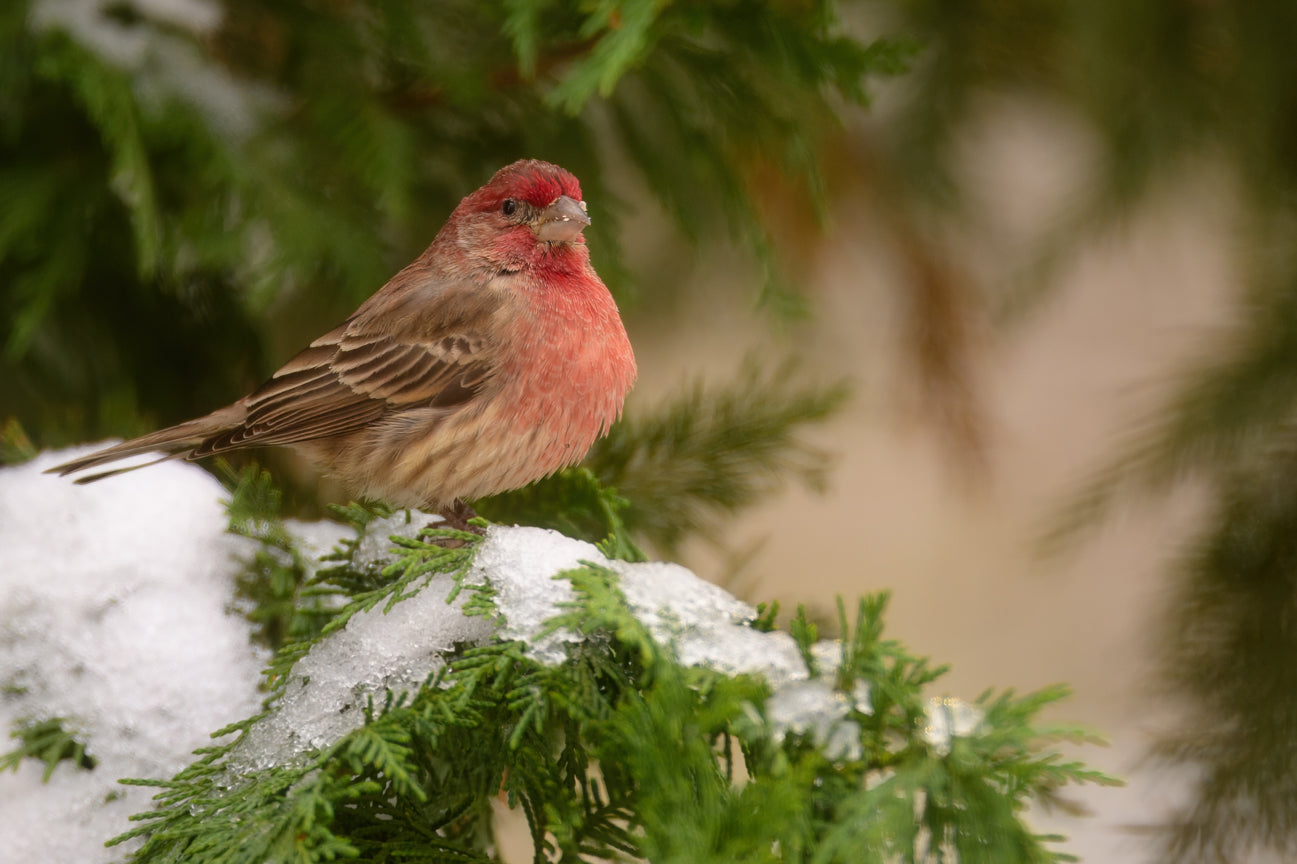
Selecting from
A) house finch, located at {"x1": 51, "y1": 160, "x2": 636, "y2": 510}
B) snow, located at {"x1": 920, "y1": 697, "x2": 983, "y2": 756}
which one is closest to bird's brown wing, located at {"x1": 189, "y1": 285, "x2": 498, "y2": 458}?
house finch, located at {"x1": 51, "y1": 160, "x2": 636, "y2": 510}

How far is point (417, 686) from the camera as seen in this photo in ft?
3.50

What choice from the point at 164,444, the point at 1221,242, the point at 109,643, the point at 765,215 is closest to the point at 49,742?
the point at 109,643

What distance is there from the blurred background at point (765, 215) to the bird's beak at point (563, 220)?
0.14 metres

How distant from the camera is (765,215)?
239 centimetres

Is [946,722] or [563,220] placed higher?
[563,220]

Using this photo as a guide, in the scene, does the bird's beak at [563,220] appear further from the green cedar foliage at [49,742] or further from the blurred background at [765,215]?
the green cedar foliage at [49,742]

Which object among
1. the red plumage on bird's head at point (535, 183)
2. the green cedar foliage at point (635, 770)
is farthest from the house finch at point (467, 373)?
the green cedar foliage at point (635, 770)

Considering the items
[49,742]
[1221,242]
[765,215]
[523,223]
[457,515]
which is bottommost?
[49,742]

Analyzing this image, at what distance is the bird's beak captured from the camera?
4.75 feet

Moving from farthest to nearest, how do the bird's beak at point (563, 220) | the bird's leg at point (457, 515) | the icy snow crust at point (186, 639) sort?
the bird's leg at point (457, 515) → the bird's beak at point (563, 220) → the icy snow crust at point (186, 639)

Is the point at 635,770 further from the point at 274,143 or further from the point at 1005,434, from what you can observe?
the point at 1005,434

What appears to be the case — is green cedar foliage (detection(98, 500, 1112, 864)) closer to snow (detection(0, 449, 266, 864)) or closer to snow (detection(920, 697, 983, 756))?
snow (detection(920, 697, 983, 756))

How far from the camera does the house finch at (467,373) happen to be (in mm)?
1455

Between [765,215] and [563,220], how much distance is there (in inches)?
41.0
